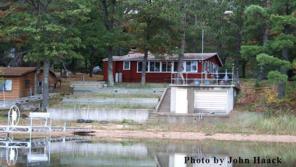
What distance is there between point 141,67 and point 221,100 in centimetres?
1722

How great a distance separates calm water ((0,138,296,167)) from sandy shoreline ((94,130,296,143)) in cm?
239

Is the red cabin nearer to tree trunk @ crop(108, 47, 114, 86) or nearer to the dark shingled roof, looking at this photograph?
tree trunk @ crop(108, 47, 114, 86)

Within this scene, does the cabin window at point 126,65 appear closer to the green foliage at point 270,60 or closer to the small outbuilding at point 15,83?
the small outbuilding at point 15,83

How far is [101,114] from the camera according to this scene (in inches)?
1847

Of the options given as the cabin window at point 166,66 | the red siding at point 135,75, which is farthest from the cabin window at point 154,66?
the cabin window at point 166,66

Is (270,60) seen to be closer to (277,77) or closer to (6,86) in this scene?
(277,77)

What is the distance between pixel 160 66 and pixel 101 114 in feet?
57.2

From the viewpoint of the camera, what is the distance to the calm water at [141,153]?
83.9 ft

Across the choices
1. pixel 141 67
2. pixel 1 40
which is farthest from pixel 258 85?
pixel 1 40

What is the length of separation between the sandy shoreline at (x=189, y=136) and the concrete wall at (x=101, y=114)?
424 cm

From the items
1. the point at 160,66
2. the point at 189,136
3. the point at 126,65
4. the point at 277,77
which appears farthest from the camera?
the point at 126,65

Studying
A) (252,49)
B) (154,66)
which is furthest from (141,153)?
(154,66)

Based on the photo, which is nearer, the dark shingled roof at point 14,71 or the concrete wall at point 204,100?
the concrete wall at point 204,100

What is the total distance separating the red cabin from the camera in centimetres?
6056
